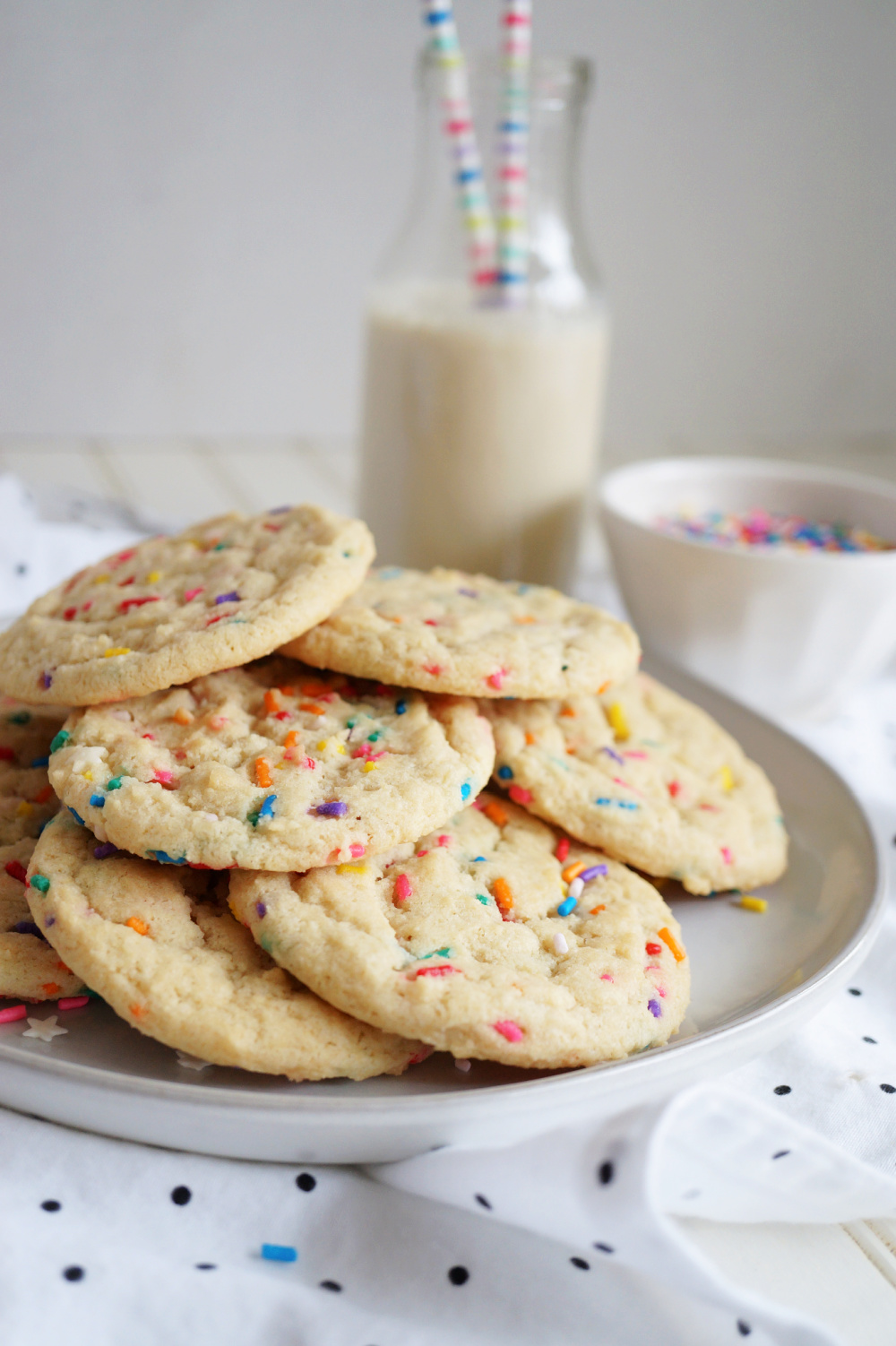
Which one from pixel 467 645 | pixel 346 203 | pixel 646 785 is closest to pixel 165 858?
pixel 467 645

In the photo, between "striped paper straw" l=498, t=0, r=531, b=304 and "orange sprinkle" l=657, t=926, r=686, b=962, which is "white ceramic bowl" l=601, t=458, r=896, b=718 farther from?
"orange sprinkle" l=657, t=926, r=686, b=962

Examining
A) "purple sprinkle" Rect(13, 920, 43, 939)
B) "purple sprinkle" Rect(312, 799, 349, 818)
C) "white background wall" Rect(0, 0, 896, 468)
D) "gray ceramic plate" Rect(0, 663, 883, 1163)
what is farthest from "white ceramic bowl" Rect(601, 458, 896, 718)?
"white background wall" Rect(0, 0, 896, 468)

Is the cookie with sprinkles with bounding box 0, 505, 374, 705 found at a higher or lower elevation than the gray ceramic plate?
higher

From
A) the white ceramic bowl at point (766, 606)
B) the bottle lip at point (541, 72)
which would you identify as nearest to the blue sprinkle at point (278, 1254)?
the white ceramic bowl at point (766, 606)

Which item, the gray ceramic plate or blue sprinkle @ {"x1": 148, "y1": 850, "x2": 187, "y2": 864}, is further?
blue sprinkle @ {"x1": 148, "y1": 850, "x2": 187, "y2": 864}

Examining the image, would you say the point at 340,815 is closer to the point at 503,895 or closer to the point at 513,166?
the point at 503,895
